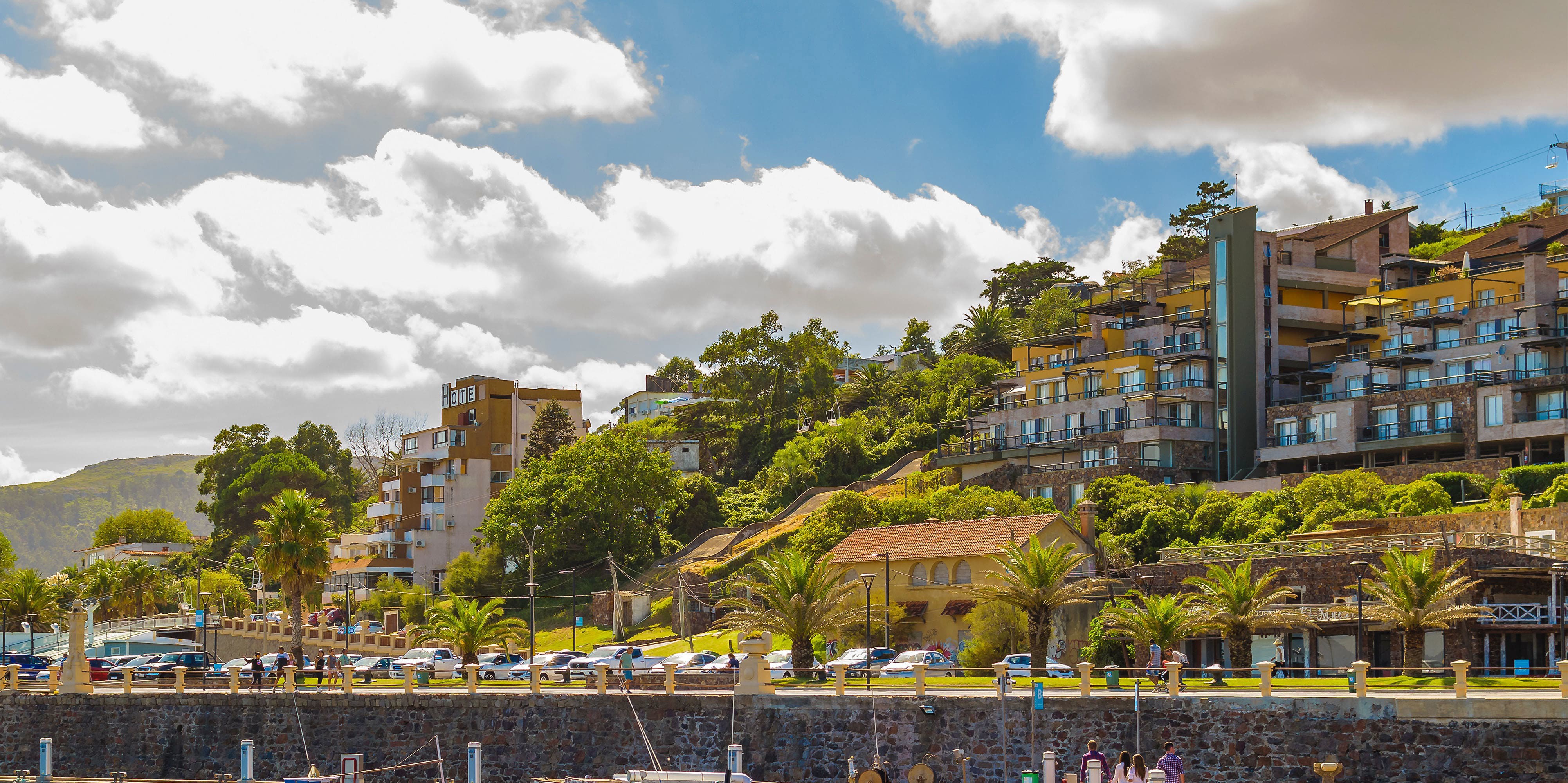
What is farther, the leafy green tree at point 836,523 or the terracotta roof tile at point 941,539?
the leafy green tree at point 836,523

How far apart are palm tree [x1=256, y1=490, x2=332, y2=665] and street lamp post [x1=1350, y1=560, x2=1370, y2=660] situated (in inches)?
1748

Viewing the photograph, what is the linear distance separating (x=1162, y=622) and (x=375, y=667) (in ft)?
117

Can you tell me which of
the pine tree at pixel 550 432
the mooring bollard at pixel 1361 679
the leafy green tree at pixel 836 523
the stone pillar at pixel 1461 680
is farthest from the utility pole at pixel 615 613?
the stone pillar at pixel 1461 680

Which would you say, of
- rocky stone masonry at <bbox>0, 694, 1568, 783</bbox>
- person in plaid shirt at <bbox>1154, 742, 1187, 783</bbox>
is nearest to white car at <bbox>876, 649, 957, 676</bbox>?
rocky stone masonry at <bbox>0, 694, 1568, 783</bbox>

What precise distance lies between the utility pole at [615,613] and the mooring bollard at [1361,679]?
50.7 metres

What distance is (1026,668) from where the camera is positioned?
53.8 meters

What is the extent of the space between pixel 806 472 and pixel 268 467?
186 ft

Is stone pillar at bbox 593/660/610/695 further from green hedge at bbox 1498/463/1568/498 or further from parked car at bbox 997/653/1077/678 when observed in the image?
green hedge at bbox 1498/463/1568/498

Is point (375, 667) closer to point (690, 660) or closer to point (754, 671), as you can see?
point (690, 660)

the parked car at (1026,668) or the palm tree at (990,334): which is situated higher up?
the palm tree at (990,334)

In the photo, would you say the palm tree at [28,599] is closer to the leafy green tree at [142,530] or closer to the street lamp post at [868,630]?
the leafy green tree at [142,530]

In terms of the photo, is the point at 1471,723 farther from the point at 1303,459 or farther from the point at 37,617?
the point at 37,617

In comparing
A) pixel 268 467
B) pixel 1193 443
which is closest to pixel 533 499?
pixel 1193 443

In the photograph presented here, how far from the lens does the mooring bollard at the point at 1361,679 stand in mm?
39750
